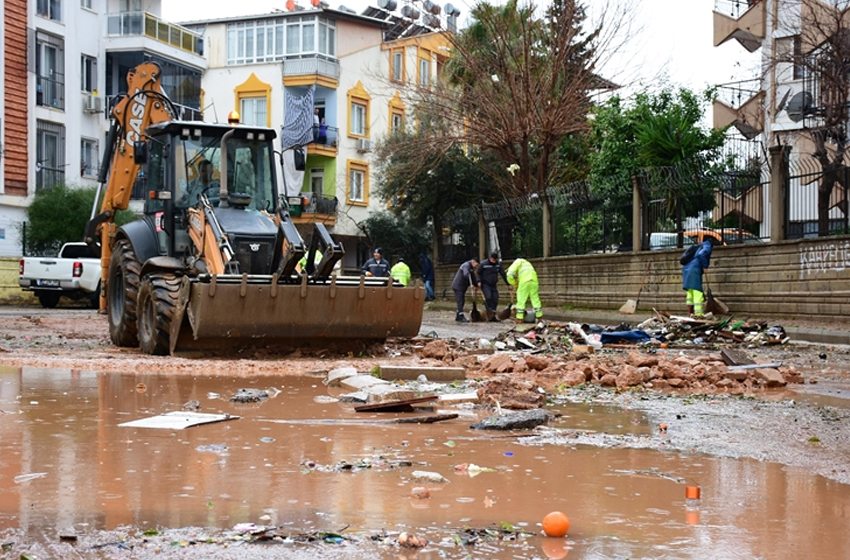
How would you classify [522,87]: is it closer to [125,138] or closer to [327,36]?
[125,138]

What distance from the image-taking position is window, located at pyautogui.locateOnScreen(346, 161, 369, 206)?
5025 cm

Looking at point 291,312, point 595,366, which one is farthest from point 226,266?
point 595,366

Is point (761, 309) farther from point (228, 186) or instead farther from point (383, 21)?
point (383, 21)

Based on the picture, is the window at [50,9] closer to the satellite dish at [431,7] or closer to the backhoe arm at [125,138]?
the satellite dish at [431,7]

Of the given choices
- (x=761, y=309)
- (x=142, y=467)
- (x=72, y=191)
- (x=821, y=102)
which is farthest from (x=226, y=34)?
(x=142, y=467)

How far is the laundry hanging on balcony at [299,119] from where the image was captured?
4734 cm

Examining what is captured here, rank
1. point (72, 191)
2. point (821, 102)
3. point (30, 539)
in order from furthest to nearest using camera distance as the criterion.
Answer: point (72, 191) < point (821, 102) < point (30, 539)

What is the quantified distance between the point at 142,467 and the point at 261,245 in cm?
774

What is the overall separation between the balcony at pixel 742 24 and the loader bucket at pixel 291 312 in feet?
97.8

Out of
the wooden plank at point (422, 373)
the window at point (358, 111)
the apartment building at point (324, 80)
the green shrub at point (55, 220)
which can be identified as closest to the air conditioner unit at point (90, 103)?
the green shrub at point (55, 220)

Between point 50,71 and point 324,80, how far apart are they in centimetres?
1423

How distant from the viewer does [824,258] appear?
18.2m

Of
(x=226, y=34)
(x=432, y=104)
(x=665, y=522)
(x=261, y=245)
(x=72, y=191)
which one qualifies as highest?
(x=226, y=34)

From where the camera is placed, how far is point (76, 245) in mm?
29953
